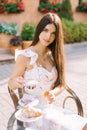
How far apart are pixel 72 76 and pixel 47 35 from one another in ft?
15.0

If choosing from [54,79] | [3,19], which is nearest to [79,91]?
[54,79]

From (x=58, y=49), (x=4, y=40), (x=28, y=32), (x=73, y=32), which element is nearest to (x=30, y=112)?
(x=58, y=49)

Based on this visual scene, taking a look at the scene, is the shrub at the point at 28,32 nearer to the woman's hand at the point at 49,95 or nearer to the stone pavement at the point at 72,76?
the stone pavement at the point at 72,76

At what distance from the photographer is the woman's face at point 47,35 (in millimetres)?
3096

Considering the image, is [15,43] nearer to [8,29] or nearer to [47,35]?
[8,29]

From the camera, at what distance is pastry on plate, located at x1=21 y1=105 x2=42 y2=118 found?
286 centimetres

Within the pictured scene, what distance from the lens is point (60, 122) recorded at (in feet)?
9.70

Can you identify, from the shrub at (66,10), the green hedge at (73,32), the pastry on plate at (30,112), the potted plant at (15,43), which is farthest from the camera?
the shrub at (66,10)

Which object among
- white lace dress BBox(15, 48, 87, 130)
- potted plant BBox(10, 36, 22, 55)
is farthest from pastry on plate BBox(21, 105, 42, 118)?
potted plant BBox(10, 36, 22, 55)

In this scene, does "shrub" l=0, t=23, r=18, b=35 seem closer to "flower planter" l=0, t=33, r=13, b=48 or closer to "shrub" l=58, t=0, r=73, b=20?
"flower planter" l=0, t=33, r=13, b=48

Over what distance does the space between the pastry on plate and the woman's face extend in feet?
2.02

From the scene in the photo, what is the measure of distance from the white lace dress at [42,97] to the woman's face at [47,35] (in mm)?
143

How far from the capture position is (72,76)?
25.0 ft

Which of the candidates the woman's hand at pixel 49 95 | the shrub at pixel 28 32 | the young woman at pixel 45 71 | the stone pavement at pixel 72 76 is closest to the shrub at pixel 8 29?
the shrub at pixel 28 32
